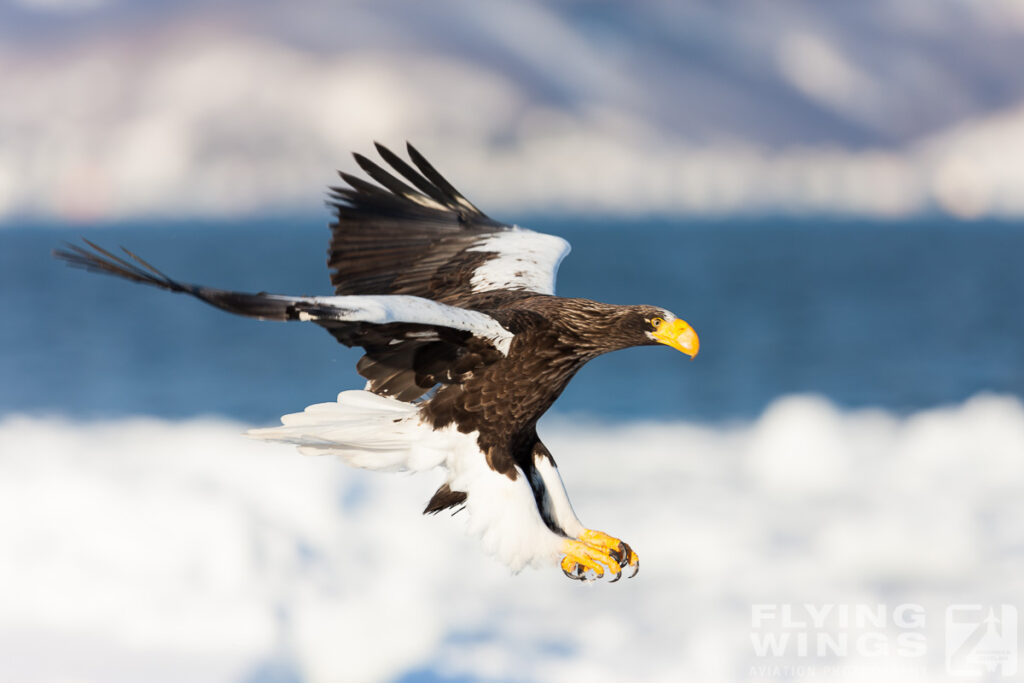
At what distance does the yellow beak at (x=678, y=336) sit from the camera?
4.19 metres

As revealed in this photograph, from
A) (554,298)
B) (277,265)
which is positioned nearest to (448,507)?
(554,298)

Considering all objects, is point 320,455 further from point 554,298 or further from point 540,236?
point 540,236

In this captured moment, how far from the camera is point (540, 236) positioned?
19.3 feet

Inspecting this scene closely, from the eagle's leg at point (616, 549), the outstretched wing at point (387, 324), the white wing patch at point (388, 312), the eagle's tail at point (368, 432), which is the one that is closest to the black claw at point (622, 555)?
the eagle's leg at point (616, 549)

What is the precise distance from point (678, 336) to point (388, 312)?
49.4 inches

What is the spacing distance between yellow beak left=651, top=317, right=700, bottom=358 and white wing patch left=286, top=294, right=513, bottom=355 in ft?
2.53

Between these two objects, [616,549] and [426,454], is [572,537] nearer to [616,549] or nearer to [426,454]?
[616,549]

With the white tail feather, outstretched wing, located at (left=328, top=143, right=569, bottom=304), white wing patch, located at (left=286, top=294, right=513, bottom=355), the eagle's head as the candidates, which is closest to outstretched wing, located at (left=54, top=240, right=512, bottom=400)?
white wing patch, located at (left=286, top=294, right=513, bottom=355)

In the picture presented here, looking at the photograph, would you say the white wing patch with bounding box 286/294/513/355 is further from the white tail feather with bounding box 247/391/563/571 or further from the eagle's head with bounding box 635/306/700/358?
the eagle's head with bounding box 635/306/700/358

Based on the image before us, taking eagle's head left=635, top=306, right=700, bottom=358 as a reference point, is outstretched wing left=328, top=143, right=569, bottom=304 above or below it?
above

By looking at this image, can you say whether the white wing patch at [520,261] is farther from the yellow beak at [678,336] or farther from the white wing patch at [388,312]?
the white wing patch at [388,312]

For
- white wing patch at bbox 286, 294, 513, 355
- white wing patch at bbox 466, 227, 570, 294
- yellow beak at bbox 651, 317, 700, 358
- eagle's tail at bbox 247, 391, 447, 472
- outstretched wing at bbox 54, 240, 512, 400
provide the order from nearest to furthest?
outstretched wing at bbox 54, 240, 512, 400 < white wing patch at bbox 286, 294, 513, 355 < yellow beak at bbox 651, 317, 700, 358 < eagle's tail at bbox 247, 391, 447, 472 < white wing patch at bbox 466, 227, 570, 294

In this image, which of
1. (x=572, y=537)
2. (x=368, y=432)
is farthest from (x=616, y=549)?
(x=368, y=432)

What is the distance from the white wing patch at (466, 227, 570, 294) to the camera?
532 cm
